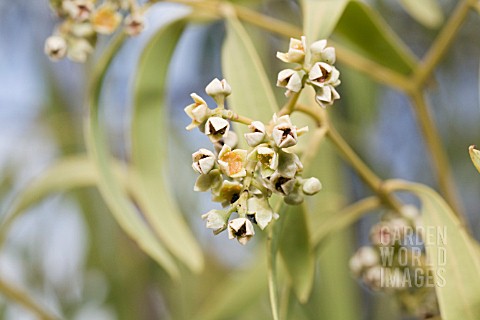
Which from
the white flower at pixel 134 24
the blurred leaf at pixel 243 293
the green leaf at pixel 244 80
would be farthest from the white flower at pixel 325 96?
the blurred leaf at pixel 243 293

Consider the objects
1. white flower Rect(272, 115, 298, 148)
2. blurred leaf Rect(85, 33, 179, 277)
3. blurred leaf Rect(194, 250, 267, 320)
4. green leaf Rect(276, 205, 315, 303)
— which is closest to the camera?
white flower Rect(272, 115, 298, 148)

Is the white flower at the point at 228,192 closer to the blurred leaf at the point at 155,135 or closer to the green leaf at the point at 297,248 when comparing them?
the green leaf at the point at 297,248

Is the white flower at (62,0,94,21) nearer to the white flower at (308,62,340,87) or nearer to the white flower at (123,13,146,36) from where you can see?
the white flower at (123,13,146,36)

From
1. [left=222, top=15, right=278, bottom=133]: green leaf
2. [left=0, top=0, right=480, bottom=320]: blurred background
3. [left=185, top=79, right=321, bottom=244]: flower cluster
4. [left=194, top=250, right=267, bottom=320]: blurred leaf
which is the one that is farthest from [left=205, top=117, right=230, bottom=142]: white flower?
[left=0, top=0, right=480, bottom=320]: blurred background

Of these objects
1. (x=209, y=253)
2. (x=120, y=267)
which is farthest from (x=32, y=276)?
(x=209, y=253)

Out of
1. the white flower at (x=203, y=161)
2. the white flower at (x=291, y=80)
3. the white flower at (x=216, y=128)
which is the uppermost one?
the white flower at (x=291, y=80)

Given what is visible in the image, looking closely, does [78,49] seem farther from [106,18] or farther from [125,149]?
[125,149]
